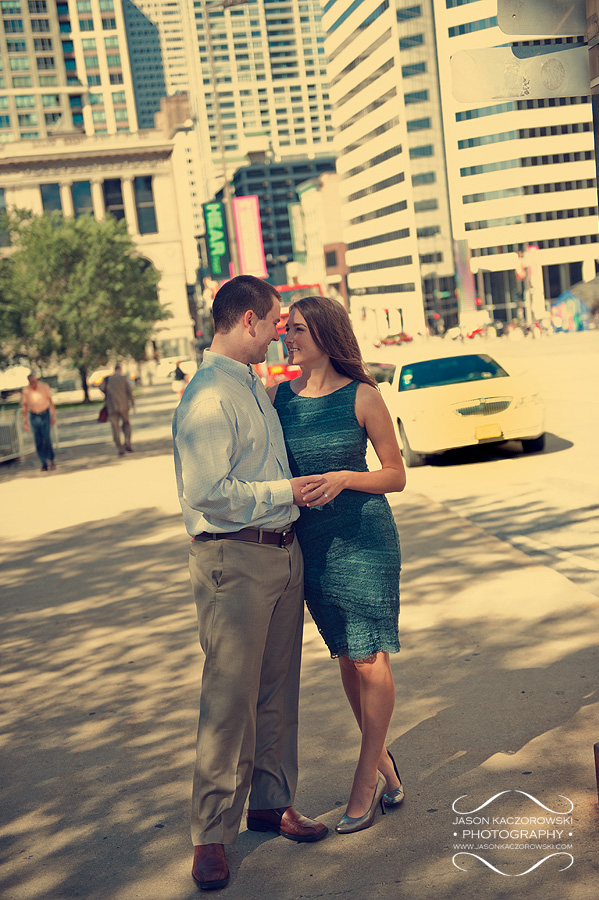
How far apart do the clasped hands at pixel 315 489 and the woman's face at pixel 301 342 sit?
18.6 inches

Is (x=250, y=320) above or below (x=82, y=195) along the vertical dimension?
below

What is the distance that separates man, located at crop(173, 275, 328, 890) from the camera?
3.25 metres

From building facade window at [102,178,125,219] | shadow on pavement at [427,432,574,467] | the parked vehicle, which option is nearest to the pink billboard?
shadow on pavement at [427,432,574,467]

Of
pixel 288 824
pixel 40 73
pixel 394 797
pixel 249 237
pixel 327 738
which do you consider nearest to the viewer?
pixel 288 824

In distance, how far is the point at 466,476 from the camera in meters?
11.7

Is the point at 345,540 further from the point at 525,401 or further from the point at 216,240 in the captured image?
the point at 216,240

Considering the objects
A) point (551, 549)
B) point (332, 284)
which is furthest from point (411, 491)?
point (332, 284)

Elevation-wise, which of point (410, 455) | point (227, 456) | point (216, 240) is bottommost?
point (410, 455)

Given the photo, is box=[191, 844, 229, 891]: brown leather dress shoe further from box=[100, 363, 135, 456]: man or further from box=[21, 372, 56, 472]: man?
box=[100, 363, 135, 456]: man

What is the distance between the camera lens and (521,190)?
9462cm

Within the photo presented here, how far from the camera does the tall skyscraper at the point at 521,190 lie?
9269 centimetres

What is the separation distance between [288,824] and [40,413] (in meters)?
15.8

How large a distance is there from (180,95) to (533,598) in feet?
265

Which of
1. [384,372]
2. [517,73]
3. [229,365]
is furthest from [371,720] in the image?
[384,372]
